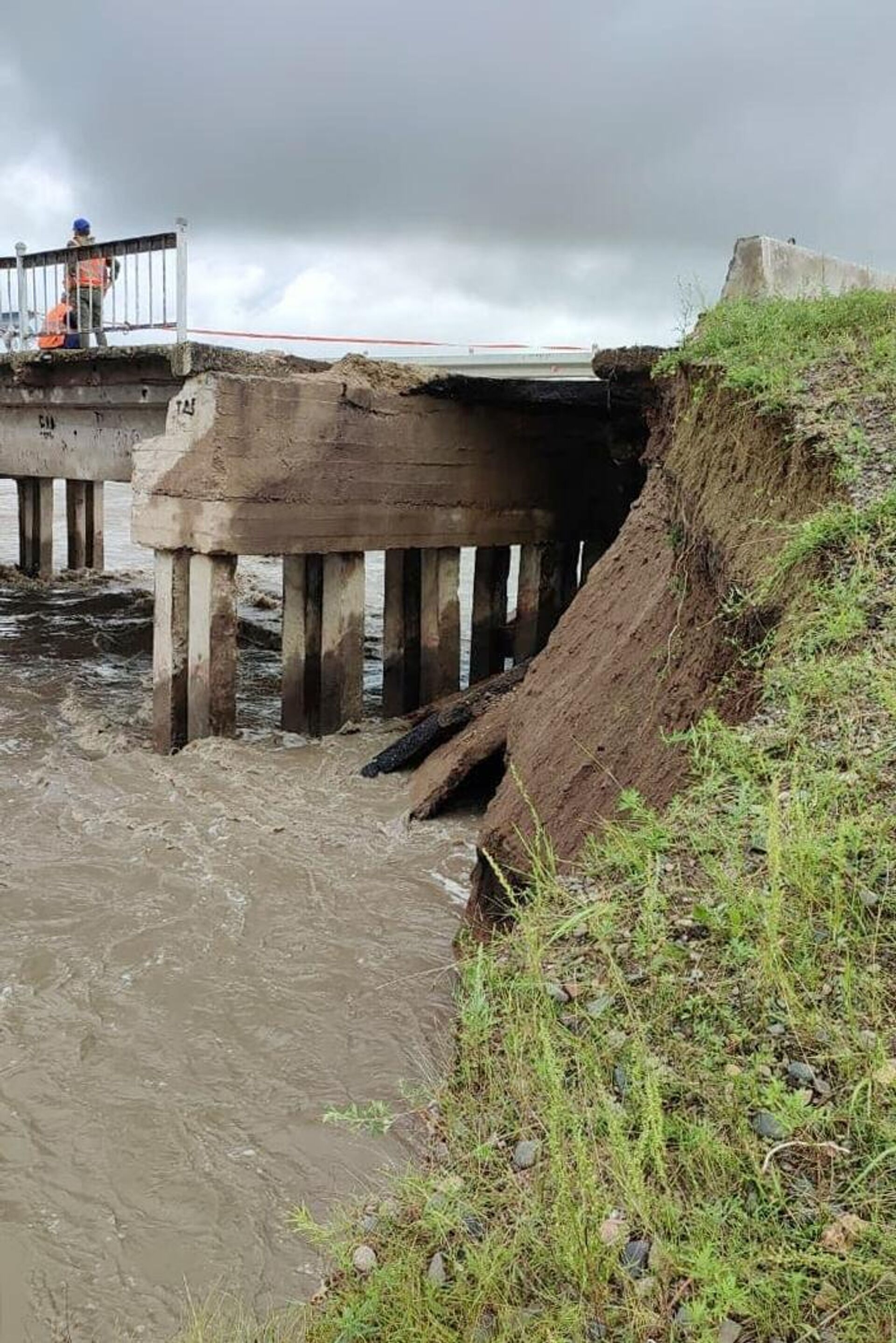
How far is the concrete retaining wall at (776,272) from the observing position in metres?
8.55

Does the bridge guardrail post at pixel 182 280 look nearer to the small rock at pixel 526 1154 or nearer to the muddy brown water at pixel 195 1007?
the muddy brown water at pixel 195 1007

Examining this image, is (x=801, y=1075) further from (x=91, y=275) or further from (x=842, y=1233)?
(x=91, y=275)

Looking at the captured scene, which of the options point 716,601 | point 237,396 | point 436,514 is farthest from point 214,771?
point 716,601

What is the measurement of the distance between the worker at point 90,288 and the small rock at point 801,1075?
34.9ft

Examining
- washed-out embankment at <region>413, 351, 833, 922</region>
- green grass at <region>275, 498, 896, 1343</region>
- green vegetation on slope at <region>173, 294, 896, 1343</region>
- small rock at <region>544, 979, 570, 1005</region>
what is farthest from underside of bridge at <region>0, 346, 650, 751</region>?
small rock at <region>544, 979, 570, 1005</region>

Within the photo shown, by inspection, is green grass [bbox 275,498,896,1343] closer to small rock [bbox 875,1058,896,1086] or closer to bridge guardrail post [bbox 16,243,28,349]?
small rock [bbox 875,1058,896,1086]

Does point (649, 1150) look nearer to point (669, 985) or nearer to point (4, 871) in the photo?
point (669, 985)

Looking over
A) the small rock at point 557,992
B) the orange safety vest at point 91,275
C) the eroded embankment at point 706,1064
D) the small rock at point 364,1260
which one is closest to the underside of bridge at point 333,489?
the orange safety vest at point 91,275

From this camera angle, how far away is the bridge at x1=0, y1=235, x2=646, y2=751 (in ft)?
30.2

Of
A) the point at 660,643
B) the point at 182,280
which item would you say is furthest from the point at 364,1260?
the point at 182,280

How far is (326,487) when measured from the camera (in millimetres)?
9898

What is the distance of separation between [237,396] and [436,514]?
8.69ft

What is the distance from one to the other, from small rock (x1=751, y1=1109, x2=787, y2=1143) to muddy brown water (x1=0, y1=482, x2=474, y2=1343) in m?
1.50

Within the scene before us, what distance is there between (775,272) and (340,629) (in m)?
4.88
